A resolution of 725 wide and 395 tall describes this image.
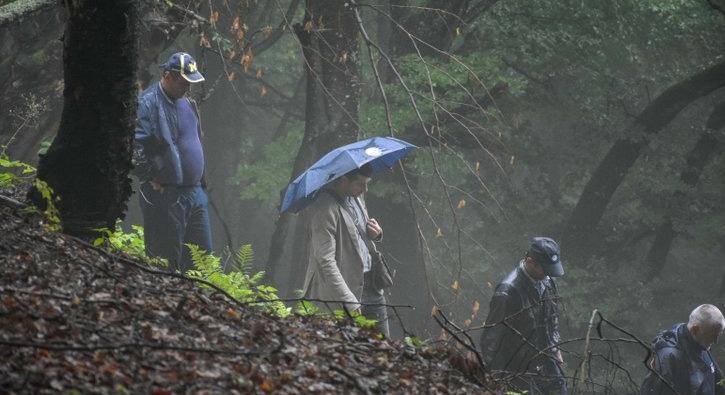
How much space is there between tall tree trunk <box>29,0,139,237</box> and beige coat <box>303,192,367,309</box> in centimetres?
222

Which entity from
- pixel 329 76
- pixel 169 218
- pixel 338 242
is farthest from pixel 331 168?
pixel 329 76

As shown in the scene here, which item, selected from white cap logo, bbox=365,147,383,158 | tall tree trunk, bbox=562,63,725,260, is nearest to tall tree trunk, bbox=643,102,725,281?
tall tree trunk, bbox=562,63,725,260

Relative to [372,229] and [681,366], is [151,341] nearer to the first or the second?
[372,229]

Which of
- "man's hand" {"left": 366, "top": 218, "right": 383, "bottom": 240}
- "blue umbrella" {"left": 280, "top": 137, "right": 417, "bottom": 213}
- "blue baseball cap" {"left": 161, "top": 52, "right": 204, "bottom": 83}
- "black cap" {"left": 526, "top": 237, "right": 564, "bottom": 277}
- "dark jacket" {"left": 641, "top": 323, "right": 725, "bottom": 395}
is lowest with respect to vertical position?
"dark jacket" {"left": 641, "top": 323, "right": 725, "bottom": 395}

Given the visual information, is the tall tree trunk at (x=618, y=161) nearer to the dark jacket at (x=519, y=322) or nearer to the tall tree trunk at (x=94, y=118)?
the dark jacket at (x=519, y=322)

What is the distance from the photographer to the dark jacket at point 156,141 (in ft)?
27.2

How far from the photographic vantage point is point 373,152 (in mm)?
8484

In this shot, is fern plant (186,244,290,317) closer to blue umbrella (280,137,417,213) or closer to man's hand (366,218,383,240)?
blue umbrella (280,137,417,213)

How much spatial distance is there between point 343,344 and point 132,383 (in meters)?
1.63

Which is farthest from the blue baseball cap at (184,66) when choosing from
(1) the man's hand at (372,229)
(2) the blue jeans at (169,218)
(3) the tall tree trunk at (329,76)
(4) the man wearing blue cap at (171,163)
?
(3) the tall tree trunk at (329,76)

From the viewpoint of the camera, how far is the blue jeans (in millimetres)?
8500

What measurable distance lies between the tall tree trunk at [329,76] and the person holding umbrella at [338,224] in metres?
2.61

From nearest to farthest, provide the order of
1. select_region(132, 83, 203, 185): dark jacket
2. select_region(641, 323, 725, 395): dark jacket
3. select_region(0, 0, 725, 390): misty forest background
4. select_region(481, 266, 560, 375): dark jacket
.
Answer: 1. select_region(132, 83, 203, 185): dark jacket
2. select_region(641, 323, 725, 395): dark jacket
3. select_region(481, 266, 560, 375): dark jacket
4. select_region(0, 0, 725, 390): misty forest background

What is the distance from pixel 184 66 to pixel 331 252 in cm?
211
